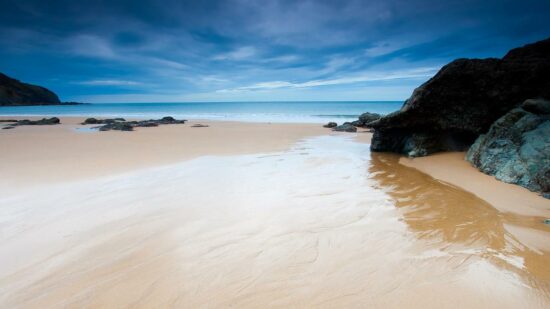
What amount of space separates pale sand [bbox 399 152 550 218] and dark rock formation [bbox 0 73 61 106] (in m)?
123

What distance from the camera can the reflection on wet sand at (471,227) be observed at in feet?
7.56

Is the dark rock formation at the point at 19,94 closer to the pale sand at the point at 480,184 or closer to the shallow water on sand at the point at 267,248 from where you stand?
the shallow water on sand at the point at 267,248

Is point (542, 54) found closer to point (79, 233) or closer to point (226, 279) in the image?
point (226, 279)

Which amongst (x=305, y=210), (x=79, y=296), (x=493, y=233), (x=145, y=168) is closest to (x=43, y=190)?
(x=145, y=168)

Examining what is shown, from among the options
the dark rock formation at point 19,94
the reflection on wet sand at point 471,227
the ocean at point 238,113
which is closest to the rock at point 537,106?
the reflection on wet sand at point 471,227

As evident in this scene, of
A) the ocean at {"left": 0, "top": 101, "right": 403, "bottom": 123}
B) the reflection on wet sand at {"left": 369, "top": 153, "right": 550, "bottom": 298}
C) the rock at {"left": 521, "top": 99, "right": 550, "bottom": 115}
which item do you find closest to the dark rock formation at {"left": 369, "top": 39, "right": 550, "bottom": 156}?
the rock at {"left": 521, "top": 99, "right": 550, "bottom": 115}

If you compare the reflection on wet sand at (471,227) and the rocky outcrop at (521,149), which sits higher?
the rocky outcrop at (521,149)

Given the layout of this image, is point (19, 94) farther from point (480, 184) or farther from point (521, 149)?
point (521, 149)

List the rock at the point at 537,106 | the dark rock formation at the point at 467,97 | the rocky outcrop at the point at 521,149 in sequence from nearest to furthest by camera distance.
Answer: the rocky outcrop at the point at 521,149
the rock at the point at 537,106
the dark rock formation at the point at 467,97

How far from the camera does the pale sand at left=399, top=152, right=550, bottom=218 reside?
352 centimetres

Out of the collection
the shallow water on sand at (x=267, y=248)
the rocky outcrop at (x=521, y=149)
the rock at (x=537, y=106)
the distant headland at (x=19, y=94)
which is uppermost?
the distant headland at (x=19, y=94)

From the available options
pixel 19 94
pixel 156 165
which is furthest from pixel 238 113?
pixel 19 94

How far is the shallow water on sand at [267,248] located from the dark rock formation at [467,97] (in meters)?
2.94

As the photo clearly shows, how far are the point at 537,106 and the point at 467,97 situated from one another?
146cm
